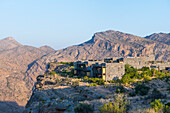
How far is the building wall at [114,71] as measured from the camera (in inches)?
1822

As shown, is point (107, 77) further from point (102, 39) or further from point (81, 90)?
point (102, 39)

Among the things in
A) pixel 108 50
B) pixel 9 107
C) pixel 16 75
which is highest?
pixel 108 50

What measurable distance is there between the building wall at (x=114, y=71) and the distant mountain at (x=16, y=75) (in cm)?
5058

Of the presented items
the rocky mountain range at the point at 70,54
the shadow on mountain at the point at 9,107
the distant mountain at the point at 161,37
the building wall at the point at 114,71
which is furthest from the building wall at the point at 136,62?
the distant mountain at the point at 161,37

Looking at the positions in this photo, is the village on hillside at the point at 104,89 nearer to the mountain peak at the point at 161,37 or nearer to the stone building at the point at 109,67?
the stone building at the point at 109,67

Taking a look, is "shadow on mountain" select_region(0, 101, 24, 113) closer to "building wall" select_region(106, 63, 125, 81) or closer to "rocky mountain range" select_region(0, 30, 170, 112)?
"rocky mountain range" select_region(0, 30, 170, 112)

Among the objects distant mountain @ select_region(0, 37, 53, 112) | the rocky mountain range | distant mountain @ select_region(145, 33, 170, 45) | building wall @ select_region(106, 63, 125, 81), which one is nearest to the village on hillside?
building wall @ select_region(106, 63, 125, 81)

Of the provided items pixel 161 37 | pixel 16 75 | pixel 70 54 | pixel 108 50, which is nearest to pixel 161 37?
pixel 161 37

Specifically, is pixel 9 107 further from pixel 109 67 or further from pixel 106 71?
pixel 109 67

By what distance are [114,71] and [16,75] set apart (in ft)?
300

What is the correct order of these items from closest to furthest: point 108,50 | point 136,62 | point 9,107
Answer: point 136,62
point 9,107
point 108,50

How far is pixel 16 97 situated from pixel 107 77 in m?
66.5

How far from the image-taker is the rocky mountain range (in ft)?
383

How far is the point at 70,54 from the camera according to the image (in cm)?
14262
